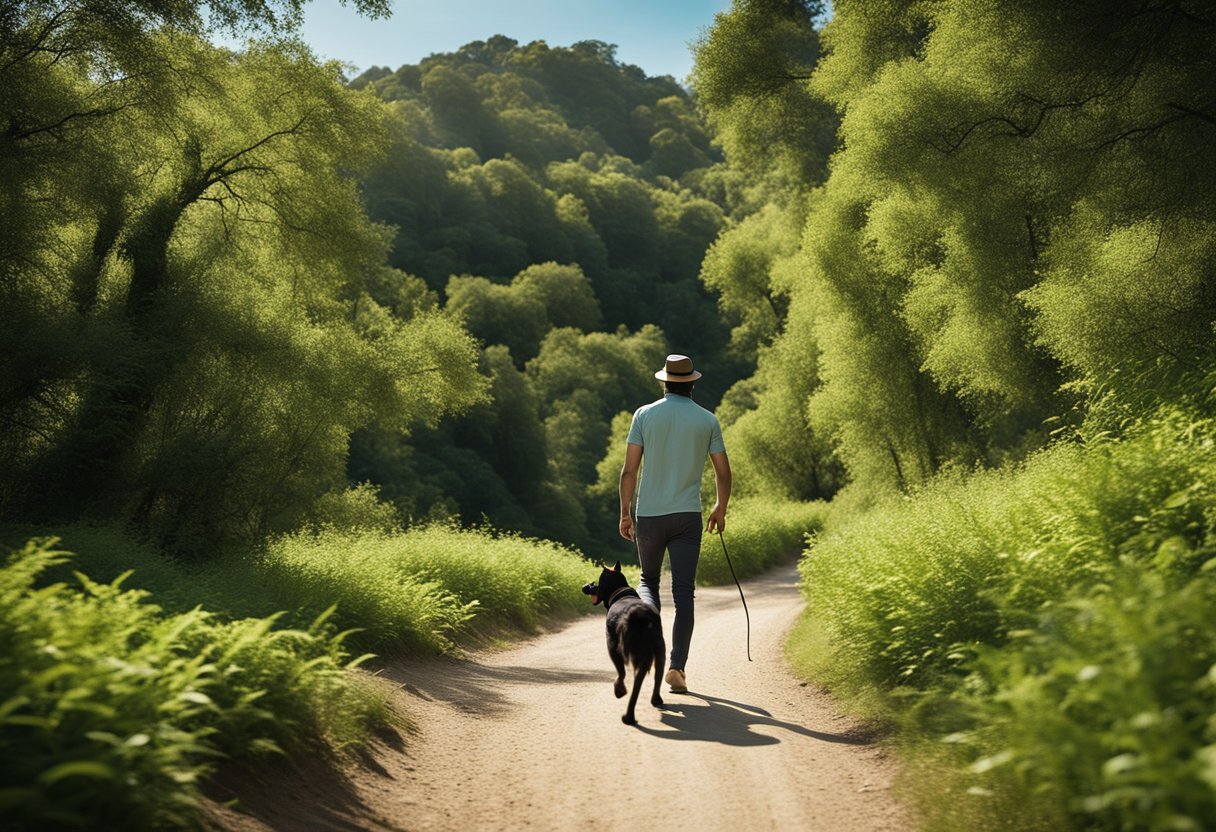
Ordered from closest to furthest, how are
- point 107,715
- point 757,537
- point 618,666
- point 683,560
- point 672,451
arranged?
point 107,715 → point 618,666 → point 683,560 → point 672,451 → point 757,537

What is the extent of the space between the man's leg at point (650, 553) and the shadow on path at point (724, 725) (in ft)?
2.78

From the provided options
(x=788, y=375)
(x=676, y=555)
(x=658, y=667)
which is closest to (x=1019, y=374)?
(x=676, y=555)

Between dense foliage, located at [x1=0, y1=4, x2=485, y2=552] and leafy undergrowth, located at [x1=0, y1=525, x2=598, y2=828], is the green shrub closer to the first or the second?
leafy undergrowth, located at [x1=0, y1=525, x2=598, y2=828]

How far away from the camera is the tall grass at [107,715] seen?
3149mm

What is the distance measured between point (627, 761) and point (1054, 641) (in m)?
2.80

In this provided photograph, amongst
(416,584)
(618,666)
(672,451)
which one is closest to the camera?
(618,666)

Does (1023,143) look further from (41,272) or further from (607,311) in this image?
(607,311)

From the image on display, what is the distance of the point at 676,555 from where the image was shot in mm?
7254

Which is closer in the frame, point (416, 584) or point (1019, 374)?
point (416, 584)

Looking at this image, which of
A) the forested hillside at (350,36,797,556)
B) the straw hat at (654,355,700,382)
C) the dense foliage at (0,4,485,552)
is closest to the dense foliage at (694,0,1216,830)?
the straw hat at (654,355,700,382)

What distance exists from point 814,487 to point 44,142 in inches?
1288

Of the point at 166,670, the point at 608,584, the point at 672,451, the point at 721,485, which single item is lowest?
the point at 166,670

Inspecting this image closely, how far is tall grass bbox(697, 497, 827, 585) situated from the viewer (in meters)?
25.7

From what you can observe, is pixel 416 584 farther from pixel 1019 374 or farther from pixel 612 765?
pixel 1019 374
